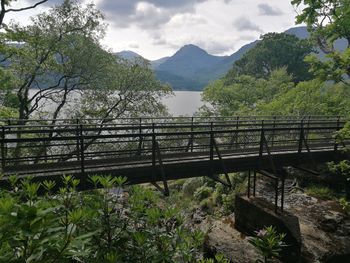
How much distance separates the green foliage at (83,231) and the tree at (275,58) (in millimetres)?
52368

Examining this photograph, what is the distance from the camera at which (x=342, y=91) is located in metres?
28.3

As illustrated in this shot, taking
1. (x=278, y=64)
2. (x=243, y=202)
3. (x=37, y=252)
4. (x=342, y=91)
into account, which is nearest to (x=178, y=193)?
(x=243, y=202)

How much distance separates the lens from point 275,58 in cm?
5628

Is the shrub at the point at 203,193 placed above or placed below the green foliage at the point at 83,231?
below

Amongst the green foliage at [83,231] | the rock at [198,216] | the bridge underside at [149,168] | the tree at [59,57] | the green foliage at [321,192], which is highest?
the tree at [59,57]

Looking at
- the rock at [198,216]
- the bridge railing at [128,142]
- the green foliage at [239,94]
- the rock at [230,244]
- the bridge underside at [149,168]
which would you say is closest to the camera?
the bridge underside at [149,168]

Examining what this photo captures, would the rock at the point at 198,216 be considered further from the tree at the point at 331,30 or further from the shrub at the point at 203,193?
the tree at the point at 331,30

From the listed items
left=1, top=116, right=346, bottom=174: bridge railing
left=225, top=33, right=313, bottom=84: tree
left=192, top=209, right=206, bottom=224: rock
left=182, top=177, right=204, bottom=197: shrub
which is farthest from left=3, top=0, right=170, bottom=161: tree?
left=225, top=33, right=313, bottom=84: tree

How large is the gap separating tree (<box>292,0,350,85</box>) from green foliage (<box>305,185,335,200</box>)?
5.15 m

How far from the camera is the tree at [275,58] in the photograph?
55812mm

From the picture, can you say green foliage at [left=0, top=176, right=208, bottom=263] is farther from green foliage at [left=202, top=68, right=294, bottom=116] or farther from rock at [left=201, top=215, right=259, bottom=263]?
green foliage at [left=202, top=68, right=294, bottom=116]

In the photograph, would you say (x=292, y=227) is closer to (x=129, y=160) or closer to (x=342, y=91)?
(x=129, y=160)

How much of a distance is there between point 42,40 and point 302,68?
47.1 meters

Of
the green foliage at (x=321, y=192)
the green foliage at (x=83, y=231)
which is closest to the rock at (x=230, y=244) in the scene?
the green foliage at (x=321, y=192)
